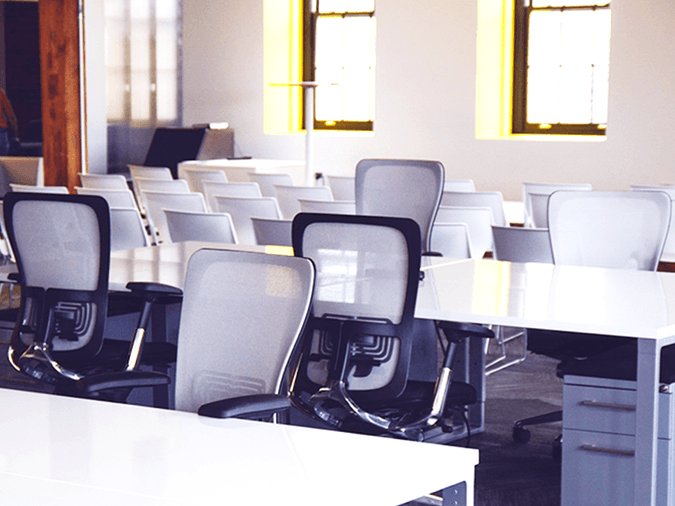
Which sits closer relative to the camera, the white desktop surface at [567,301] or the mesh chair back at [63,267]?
→ the white desktop surface at [567,301]

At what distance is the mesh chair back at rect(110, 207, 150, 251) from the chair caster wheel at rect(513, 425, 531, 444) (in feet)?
7.88

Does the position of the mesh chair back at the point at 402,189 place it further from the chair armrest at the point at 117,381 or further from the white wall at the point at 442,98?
the white wall at the point at 442,98

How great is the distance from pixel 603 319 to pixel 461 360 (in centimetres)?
132

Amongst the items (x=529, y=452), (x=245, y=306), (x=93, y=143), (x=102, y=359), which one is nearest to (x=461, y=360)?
(x=529, y=452)

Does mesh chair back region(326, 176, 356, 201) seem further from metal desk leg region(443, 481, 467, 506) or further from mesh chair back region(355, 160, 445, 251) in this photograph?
metal desk leg region(443, 481, 467, 506)

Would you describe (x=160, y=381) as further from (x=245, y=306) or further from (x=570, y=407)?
(x=570, y=407)

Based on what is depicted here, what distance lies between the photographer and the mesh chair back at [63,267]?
154 inches

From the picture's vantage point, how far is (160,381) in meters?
2.83

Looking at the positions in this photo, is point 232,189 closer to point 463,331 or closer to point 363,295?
point 363,295

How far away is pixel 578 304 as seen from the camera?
3.49 metres

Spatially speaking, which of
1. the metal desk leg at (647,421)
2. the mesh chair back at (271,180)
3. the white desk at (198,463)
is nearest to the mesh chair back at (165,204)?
the mesh chair back at (271,180)

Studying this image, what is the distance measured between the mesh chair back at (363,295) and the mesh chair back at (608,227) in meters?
1.48

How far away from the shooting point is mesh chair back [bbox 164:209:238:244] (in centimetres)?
545

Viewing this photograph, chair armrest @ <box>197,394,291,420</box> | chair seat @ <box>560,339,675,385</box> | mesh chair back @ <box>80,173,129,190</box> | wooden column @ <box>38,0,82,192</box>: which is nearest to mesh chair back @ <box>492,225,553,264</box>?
chair seat @ <box>560,339,675,385</box>
